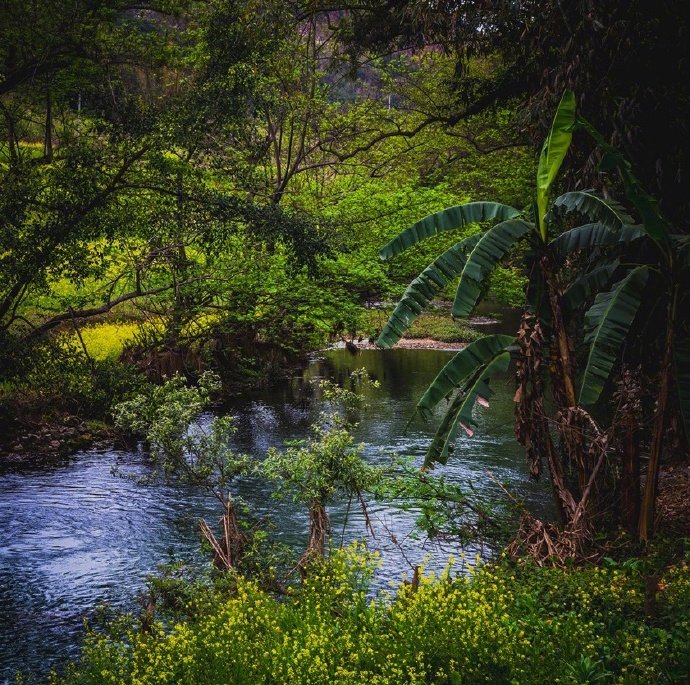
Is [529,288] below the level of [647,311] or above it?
above

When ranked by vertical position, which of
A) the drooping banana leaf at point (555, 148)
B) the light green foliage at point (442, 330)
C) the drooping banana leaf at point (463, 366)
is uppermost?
the drooping banana leaf at point (555, 148)

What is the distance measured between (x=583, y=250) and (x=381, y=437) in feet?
22.7

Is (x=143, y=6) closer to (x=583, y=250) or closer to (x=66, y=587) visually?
(x=583, y=250)

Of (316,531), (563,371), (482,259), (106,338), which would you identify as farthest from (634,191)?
(106,338)

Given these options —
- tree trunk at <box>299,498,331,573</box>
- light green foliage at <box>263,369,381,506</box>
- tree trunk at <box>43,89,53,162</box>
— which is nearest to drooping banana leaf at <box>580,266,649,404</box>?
light green foliage at <box>263,369,381,506</box>

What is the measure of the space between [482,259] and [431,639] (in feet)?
14.6

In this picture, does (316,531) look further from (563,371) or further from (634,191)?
(634,191)

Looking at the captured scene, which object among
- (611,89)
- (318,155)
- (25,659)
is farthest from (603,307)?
(318,155)

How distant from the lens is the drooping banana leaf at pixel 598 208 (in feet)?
30.5

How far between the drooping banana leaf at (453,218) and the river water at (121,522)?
386cm

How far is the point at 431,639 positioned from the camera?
6555 millimetres

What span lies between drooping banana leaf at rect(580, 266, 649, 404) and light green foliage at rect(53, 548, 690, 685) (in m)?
1.98

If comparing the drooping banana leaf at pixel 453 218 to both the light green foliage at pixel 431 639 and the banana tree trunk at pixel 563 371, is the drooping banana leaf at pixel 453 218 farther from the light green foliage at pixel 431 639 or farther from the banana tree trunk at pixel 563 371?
the light green foliage at pixel 431 639

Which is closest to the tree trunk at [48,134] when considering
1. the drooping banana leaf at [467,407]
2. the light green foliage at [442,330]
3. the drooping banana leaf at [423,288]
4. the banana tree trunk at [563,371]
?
the drooping banana leaf at [423,288]
